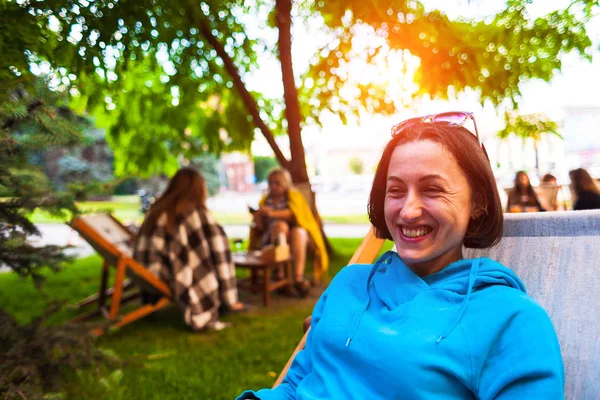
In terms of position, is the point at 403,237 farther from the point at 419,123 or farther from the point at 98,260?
the point at 98,260

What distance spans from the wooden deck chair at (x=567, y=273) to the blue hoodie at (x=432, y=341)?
1.11ft

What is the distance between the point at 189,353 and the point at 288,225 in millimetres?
2689

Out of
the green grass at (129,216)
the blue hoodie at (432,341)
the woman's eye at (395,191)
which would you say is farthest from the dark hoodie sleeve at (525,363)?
the green grass at (129,216)

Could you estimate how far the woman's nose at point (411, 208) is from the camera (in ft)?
5.03

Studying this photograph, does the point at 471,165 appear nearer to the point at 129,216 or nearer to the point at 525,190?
the point at 525,190

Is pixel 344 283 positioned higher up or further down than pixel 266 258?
higher up

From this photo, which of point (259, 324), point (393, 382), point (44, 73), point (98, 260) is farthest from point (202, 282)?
point (98, 260)

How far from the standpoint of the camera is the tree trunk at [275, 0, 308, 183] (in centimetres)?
769

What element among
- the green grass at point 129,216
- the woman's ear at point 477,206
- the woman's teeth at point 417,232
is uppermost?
the woman's ear at point 477,206

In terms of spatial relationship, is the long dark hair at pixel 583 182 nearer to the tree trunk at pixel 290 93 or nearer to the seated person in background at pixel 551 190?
the seated person in background at pixel 551 190

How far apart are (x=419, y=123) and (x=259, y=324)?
13.7ft

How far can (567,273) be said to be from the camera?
5.94 ft

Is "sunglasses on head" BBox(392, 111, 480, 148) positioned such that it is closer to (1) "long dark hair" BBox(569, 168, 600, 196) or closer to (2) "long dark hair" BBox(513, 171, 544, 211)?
(1) "long dark hair" BBox(569, 168, 600, 196)

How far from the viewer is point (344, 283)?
69.2 inches
